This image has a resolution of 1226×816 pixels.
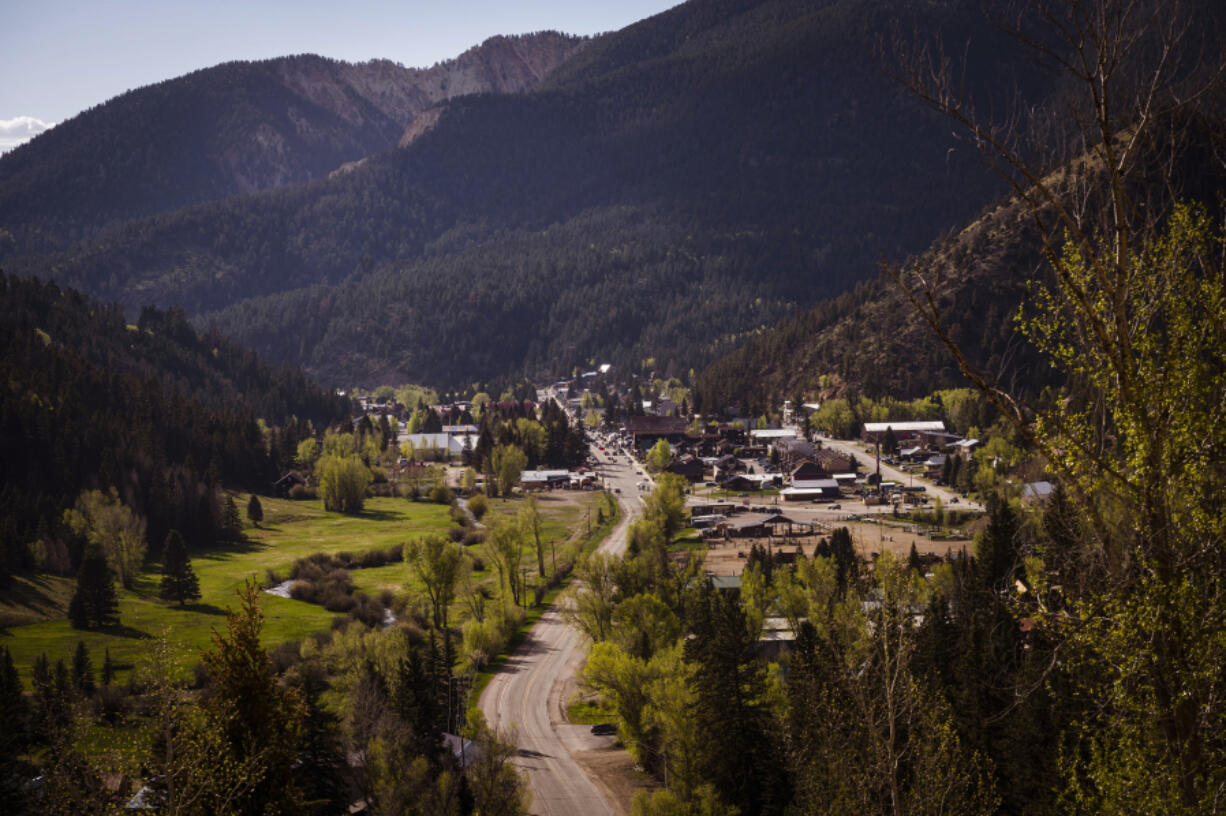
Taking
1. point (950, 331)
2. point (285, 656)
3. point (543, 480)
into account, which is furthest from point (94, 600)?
point (950, 331)

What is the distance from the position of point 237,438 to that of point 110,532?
49.2 meters

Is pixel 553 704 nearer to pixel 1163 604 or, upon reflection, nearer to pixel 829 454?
pixel 1163 604

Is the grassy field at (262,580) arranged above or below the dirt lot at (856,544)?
above

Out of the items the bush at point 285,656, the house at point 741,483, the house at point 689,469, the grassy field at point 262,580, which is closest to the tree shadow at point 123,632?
the grassy field at point 262,580

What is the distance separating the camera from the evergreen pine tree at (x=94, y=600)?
70.2 meters

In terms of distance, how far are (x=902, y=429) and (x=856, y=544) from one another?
219ft

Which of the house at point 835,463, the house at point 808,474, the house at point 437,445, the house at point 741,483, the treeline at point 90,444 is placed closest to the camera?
the treeline at point 90,444

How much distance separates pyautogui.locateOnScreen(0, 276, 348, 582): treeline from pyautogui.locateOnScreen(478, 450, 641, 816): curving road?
158ft

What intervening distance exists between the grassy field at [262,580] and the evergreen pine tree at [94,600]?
4.35 ft

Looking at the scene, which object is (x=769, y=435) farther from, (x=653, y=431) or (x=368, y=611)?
(x=368, y=611)

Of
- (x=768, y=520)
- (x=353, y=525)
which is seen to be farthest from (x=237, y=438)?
(x=768, y=520)

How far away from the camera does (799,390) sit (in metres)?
188

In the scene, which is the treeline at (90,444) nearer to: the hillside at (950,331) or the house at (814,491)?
the house at (814,491)

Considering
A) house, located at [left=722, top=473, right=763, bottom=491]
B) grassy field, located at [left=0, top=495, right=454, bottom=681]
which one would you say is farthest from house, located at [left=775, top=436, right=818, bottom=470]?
grassy field, located at [left=0, top=495, right=454, bottom=681]
